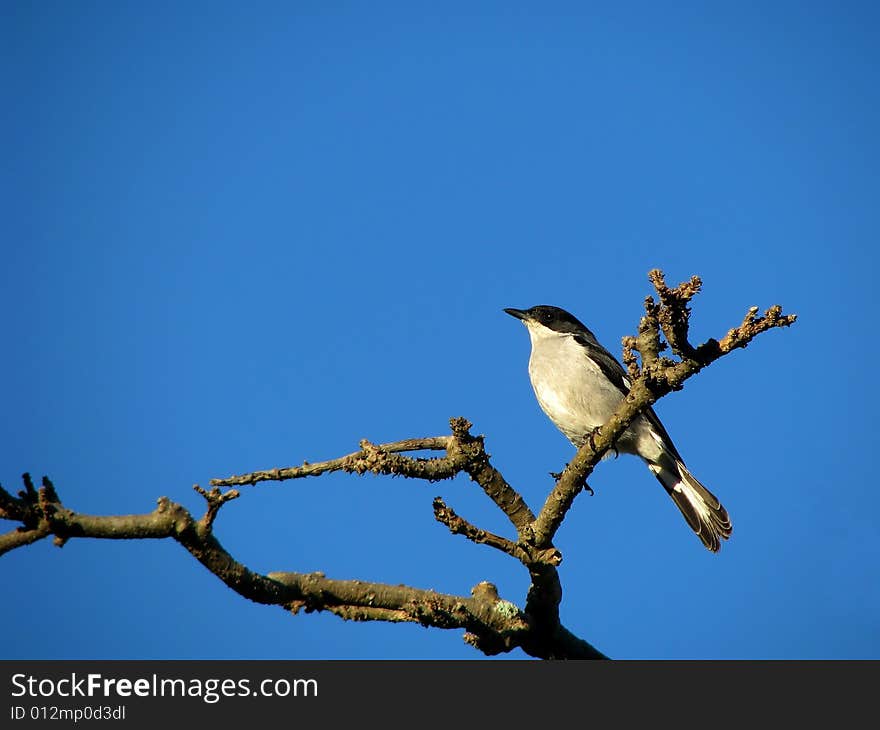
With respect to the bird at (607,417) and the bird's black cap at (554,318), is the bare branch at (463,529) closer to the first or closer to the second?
the bird at (607,417)

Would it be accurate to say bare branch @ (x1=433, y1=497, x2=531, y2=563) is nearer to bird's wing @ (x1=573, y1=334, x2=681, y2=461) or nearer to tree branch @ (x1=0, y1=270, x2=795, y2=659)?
tree branch @ (x1=0, y1=270, x2=795, y2=659)

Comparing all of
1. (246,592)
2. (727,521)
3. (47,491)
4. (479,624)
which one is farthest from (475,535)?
(727,521)

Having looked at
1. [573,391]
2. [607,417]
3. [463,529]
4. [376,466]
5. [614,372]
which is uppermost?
[614,372]

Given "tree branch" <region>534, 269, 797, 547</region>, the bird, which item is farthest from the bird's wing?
"tree branch" <region>534, 269, 797, 547</region>

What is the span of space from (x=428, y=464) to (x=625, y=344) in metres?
1.48

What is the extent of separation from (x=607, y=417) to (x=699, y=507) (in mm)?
1349

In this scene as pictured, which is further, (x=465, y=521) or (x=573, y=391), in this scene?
(x=573, y=391)

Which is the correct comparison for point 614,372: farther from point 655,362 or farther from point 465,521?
point 465,521

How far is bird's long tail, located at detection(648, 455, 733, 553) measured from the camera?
9.28 m

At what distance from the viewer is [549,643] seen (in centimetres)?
643

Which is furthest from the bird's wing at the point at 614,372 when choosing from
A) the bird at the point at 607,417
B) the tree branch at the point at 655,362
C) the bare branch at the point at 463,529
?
the bare branch at the point at 463,529

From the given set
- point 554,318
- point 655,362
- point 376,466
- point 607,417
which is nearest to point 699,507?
point 607,417

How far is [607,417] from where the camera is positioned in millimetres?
9977

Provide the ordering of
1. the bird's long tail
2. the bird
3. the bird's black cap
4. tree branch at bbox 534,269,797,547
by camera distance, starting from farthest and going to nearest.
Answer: the bird's black cap, the bird, the bird's long tail, tree branch at bbox 534,269,797,547
